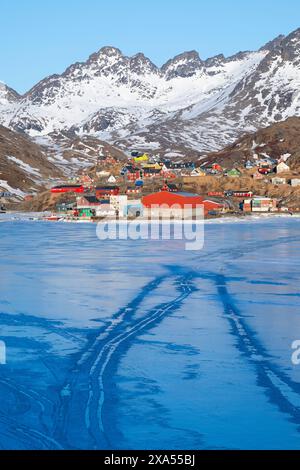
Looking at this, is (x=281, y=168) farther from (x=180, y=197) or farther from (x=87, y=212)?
(x=87, y=212)

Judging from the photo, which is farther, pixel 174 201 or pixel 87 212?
pixel 87 212

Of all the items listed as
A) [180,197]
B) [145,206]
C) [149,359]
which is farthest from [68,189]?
[149,359]

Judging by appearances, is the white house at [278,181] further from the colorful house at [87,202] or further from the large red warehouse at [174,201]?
the colorful house at [87,202]

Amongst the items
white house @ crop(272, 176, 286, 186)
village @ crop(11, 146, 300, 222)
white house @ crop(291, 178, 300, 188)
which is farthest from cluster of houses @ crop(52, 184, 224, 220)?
white house @ crop(272, 176, 286, 186)

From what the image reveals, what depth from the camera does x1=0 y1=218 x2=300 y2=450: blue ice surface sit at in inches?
567

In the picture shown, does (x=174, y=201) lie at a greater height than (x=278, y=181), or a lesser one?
lesser

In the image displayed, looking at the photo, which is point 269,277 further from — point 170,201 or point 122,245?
point 170,201

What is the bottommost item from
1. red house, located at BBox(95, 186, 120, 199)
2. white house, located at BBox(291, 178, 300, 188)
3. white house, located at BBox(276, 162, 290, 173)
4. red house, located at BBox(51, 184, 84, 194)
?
red house, located at BBox(95, 186, 120, 199)

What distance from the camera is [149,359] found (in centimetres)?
1980

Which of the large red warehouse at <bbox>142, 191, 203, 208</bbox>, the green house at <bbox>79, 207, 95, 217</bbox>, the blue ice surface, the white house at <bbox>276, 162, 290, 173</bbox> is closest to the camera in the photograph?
the blue ice surface

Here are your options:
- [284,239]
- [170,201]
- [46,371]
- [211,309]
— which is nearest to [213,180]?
[170,201]

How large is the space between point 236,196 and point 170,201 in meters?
19.0

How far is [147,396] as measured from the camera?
54.2 ft

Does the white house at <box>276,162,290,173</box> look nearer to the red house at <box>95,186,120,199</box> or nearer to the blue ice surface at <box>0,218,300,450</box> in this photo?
the red house at <box>95,186,120,199</box>
